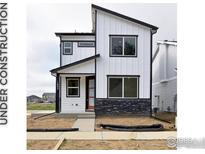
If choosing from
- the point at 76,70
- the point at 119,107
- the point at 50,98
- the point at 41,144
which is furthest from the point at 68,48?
the point at 41,144

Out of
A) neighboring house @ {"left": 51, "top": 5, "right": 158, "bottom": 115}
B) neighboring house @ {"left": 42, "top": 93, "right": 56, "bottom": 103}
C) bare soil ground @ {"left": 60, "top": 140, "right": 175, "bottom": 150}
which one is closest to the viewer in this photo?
bare soil ground @ {"left": 60, "top": 140, "right": 175, "bottom": 150}

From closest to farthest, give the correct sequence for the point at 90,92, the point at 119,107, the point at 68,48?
the point at 119,107 < the point at 90,92 < the point at 68,48

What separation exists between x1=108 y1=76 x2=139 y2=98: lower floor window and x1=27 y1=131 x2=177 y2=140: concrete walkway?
17.4 feet

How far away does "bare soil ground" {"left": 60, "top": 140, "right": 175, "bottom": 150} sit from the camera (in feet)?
27.7

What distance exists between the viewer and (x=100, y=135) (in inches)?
403

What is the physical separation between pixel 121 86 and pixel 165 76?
6011 mm

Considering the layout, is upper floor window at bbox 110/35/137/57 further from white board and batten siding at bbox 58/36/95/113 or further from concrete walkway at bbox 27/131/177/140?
concrete walkway at bbox 27/131/177/140

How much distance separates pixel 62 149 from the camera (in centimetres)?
830

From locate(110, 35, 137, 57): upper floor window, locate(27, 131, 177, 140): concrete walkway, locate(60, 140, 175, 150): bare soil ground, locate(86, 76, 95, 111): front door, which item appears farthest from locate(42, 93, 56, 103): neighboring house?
locate(60, 140, 175, 150): bare soil ground

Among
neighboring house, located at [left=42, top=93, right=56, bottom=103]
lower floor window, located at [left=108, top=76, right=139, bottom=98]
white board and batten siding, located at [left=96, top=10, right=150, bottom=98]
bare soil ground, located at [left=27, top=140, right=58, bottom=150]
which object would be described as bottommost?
bare soil ground, located at [left=27, top=140, right=58, bottom=150]

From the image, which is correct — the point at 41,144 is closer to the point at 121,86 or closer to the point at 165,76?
the point at 121,86
